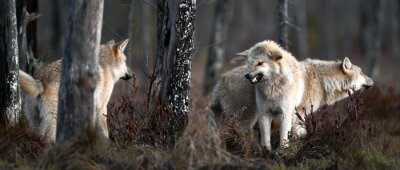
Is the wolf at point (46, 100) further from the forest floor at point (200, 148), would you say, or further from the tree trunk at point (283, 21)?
the tree trunk at point (283, 21)

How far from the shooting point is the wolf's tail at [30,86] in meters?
8.49

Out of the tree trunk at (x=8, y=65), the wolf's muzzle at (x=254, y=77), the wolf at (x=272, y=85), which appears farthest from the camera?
the wolf at (x=272, y=85)

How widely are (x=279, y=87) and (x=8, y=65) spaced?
3.72 m

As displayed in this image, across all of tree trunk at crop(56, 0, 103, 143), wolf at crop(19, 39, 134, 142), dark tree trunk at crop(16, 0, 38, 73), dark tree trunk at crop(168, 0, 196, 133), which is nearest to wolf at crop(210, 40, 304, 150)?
dark tree trunk at crop(168, 0, 196, 133)

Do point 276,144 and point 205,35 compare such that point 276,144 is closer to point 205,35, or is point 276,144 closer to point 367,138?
point 367,138

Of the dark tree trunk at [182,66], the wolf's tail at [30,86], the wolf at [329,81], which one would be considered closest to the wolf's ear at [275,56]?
the wolf at [329,81]

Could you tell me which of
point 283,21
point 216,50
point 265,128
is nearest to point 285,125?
point 265,128

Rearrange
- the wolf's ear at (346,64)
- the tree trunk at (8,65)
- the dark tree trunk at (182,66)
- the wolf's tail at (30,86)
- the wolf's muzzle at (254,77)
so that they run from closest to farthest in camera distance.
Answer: the dark tree trunk at (182,66) → the wolf's tail at (30,86) → the tree trunk at (8,65) → the wolf's muzzle at (254,77) → the wolf's ear at (346,64)

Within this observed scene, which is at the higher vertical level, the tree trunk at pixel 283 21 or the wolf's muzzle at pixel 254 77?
the tree trunk at pixel 283 21

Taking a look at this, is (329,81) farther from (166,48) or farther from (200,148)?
(200,148)

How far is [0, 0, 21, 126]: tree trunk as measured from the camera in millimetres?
8625

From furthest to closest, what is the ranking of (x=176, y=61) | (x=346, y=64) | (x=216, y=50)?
(x=216, y=50)
(x=346, y=64)
(x=176, y=61)

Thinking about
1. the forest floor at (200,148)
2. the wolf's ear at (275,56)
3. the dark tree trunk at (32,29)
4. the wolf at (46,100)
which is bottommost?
the forest floor at (200,148)

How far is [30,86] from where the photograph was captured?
8.52m
